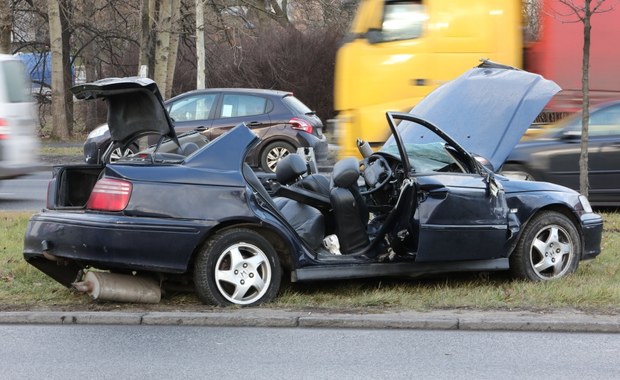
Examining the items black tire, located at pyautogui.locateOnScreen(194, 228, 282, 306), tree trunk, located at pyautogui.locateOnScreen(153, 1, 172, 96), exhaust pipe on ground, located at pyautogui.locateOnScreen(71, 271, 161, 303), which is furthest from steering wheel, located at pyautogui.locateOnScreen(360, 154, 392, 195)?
tree trunk, located at pyautogui.locateOnScreen(153, 1, 172, 96)

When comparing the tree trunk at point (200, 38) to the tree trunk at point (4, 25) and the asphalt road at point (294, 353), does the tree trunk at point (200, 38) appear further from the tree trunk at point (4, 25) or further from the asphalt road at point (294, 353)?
the asphalt road at point (294, 353)

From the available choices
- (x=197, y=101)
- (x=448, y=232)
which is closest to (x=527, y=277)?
(x=448, y=232)

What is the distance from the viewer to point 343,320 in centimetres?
693

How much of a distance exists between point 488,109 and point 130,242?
3228 mm

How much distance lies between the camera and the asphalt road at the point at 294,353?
5836 millimetres

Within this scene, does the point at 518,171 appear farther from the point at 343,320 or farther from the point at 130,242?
the point at 130,242

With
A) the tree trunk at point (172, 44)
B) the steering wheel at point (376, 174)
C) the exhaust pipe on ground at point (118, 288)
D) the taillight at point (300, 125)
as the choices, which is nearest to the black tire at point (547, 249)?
the steering wheel at point (376, 174)

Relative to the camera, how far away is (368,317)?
700 cm

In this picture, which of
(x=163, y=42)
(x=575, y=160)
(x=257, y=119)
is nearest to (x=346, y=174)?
(x=575, y=160)

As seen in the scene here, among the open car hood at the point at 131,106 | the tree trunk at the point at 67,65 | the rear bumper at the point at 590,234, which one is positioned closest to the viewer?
the open car hood at the point at 131,106

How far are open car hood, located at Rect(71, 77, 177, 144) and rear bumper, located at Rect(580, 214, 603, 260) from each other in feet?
11.2

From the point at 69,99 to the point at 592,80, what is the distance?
20254mm

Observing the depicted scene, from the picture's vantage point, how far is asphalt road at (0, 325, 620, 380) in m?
5.84

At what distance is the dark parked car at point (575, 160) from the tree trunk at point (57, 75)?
17.4 meters
